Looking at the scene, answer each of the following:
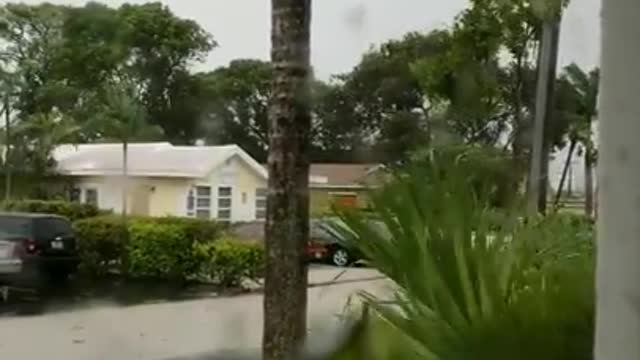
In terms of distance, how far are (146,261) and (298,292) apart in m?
4.41

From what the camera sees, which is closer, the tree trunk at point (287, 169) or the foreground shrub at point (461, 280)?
the foreground shrub at point (461, 280)

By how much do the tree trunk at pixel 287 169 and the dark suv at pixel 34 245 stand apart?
3344 mm

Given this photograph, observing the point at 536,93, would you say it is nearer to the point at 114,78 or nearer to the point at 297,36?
the point at 297,36

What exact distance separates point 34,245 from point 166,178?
1373mm

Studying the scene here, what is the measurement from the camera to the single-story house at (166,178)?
12.8ft

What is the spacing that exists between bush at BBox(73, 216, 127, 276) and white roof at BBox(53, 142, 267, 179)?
1084 millimetres

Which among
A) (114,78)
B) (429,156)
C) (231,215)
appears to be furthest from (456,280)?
(231,215)

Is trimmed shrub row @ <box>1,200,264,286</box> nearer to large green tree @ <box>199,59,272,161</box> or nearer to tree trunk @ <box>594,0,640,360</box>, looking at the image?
large green tree @ <box>199,59,272,161</box>

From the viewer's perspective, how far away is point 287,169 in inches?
89.7

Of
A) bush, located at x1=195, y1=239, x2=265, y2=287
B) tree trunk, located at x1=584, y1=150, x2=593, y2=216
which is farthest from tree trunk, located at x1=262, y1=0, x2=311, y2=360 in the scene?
bush, located at x1=195, y1=239, x2=265, y2=287

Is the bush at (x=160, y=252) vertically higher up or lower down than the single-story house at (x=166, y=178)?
lower down

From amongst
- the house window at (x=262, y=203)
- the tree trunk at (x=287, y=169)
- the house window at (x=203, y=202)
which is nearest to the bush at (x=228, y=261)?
the house window at (x=203, y=202)

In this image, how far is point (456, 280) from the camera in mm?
1023

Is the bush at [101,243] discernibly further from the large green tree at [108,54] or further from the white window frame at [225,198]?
the large green tree at [108,54]
